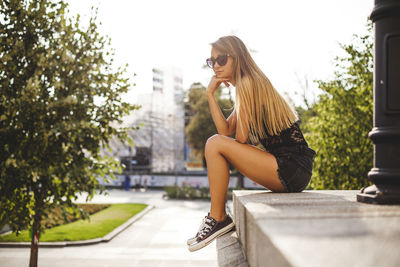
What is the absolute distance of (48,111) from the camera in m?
6.54

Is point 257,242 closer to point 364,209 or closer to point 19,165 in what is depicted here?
point 364,209

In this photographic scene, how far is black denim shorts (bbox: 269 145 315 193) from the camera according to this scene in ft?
9.97

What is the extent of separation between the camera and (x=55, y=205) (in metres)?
6.66

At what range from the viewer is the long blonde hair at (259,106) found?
3.10 m

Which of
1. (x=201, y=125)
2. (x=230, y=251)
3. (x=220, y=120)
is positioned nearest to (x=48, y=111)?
(x=220, y=120)

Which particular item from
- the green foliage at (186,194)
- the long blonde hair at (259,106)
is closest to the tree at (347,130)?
the long blonde hair at (259,106)

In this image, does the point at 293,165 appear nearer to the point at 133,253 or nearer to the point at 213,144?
the point at 213,144

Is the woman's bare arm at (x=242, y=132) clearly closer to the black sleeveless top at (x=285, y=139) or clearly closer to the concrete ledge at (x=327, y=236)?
the black sleeveless top at (x=285, y=139)

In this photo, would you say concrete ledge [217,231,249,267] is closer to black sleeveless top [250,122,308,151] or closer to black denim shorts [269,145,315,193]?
black denim shorts [269,145,315,193]

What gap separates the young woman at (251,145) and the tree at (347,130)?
23.6 ft

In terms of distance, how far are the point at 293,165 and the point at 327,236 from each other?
1711 mm

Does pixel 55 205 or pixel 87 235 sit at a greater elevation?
pixel 55 205

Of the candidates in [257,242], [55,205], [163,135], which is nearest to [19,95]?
[55,205]

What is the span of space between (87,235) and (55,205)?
763cm
